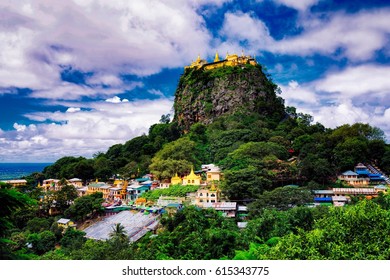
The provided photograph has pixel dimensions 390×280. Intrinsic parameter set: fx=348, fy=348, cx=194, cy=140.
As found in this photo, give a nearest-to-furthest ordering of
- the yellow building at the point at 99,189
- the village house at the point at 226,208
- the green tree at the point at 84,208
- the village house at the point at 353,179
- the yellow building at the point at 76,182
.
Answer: the village house at the point at 226,208
the green tree at the point at 84,208
the village house at the point at 353,179
the yellow building at the point at 99,189
the yellow building at the point at 76,182

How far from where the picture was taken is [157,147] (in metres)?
24.1

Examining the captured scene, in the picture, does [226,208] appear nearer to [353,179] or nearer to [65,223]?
[353,179]

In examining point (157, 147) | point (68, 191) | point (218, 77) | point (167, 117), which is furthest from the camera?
point (167, 117)

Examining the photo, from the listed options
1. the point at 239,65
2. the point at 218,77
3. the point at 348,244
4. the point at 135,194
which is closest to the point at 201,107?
the point at 218,77

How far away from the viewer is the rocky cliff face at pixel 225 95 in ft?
89.1

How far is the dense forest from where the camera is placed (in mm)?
3908

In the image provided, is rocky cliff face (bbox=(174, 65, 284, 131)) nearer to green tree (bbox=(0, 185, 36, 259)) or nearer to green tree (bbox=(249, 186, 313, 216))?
green tree (bbox=(249, 186, 313, 216))

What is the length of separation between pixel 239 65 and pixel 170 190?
1672cm

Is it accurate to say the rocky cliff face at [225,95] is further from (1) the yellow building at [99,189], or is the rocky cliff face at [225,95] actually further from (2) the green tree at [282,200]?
(2) the green tree at [282,200]

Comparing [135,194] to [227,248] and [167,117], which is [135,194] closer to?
[227,248]

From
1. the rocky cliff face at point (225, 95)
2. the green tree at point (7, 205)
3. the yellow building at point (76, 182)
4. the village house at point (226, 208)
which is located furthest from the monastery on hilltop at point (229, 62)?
the green tree at point (7, 205)

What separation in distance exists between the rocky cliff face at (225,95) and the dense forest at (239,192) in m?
0.10

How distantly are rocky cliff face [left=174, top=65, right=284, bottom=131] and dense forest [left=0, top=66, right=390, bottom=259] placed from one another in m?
0.10

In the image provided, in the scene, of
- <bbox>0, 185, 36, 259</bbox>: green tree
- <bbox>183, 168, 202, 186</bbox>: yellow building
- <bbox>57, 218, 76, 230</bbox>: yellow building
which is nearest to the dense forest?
<bbox>0, 185, 36, 259</bbox>: green tree
